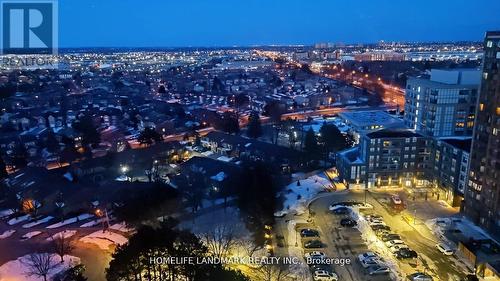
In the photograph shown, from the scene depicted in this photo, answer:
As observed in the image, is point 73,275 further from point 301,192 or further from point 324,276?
point 301,192

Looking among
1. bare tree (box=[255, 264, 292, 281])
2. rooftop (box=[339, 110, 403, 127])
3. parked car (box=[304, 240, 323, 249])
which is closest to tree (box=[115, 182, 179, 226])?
bare tree (box=[255, 264, 292, 281])

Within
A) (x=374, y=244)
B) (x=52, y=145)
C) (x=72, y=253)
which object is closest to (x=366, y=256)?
(x=374, y=244)

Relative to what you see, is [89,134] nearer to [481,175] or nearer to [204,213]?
[204,213]

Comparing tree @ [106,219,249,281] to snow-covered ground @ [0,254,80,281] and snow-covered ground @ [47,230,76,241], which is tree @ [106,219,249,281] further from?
snow-covered ground @ [47,230,76,241]

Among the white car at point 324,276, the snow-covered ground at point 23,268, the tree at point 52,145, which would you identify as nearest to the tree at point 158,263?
the white car at point 324,276

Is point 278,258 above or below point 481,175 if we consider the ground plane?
below

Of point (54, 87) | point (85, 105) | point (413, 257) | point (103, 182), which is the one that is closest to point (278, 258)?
point (413, 257)
